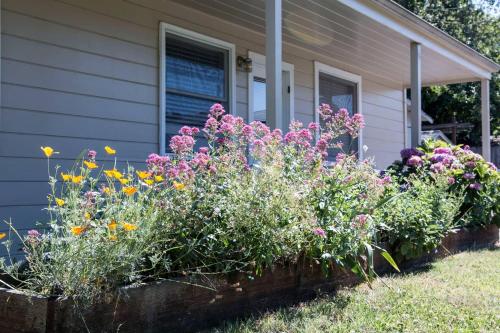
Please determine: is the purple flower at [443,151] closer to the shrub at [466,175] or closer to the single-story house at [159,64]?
the shrub at [466,175]

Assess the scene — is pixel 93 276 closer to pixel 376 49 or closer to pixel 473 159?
pixel 473 159

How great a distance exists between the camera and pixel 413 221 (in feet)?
15.1

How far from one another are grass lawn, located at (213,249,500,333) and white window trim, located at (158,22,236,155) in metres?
2.84

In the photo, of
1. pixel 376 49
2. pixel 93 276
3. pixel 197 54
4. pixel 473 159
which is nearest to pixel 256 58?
pixel 197 54

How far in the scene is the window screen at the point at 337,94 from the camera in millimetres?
8397

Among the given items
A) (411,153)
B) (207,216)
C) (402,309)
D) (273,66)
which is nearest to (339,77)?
(411,153)

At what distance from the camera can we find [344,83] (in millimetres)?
8883

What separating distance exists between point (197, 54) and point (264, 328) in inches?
156

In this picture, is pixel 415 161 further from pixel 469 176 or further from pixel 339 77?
pixel 339 77

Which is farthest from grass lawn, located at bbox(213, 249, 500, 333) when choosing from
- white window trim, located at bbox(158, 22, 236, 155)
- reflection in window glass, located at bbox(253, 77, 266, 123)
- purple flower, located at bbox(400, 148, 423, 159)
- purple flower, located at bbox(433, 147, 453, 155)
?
reflection in window glass, located at bbox(253, 77, 266, 123)

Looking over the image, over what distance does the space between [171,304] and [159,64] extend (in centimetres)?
348

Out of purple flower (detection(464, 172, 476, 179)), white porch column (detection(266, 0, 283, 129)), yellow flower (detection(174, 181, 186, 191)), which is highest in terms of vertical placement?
white porch column (detection(266, 0, 283, 129))

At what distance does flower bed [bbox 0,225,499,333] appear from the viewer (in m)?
2.40

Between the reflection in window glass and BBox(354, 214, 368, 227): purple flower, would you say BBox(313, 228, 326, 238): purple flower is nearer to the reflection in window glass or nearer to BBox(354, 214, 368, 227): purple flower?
BBox(354, 214, 368, 227): purple flower
